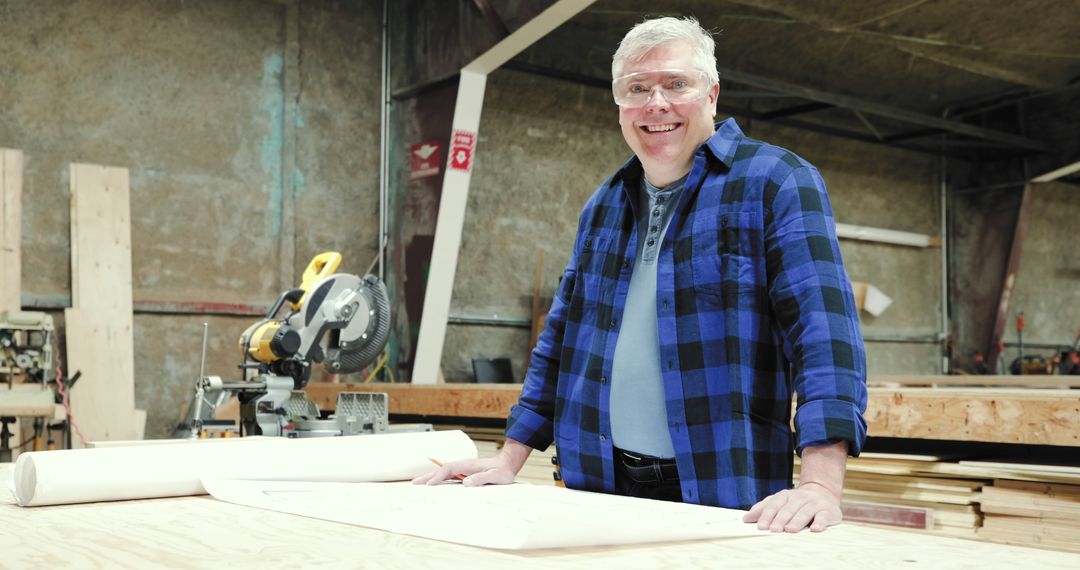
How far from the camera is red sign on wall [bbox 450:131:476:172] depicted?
20.9 feet

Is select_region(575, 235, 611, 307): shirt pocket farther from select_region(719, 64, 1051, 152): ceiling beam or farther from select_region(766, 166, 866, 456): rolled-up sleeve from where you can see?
select_region(719, 64, 1051, 152): ceiling beam

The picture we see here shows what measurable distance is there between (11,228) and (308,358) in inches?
126

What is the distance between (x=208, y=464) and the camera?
1.57 m

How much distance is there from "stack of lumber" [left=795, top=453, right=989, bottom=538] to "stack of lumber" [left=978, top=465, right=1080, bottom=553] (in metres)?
0.06

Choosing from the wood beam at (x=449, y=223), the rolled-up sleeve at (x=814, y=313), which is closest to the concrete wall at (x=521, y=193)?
the wood beam at (x=449, y=223)

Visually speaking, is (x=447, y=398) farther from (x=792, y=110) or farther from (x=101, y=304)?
(x=792, y=110)

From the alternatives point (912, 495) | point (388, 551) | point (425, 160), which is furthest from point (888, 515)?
point (425, 160)

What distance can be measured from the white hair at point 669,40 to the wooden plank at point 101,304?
5.06 meters

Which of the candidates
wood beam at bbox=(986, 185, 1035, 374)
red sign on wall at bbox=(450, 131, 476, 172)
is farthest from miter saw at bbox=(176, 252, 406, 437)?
wood beam at bbox=(986, 185, 1035, 374)

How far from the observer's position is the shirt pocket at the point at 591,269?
1758 millimetres

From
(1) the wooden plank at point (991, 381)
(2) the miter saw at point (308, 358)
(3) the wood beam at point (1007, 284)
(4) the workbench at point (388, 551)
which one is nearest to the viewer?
(4) the workbench at point (388, 551)

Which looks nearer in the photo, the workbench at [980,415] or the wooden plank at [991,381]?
the workbench at [980,415]

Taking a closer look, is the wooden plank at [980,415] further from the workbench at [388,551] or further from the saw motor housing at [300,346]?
the saw motor housing at [300,346]

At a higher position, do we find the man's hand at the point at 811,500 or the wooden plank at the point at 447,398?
the man's hand at the point at 811,500
